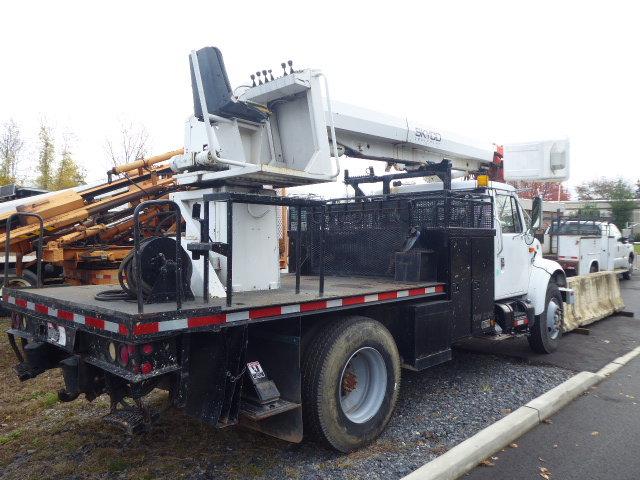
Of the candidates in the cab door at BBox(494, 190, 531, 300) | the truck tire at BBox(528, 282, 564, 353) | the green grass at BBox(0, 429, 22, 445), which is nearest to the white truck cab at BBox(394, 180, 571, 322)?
the cab door at BBox(494, 190, 531, 300)

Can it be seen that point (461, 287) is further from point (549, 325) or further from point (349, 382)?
point (549, 325)

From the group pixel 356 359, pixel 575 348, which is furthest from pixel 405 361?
pixel 575 348

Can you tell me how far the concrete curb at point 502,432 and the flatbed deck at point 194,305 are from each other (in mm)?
1338

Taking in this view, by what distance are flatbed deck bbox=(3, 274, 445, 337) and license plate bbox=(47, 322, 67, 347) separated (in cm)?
9

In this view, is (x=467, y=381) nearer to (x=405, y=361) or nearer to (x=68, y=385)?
(x=405, y=361)

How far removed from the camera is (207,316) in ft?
10.6

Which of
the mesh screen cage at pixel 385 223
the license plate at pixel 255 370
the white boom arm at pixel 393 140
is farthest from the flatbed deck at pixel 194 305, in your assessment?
the white boom arm at pixel 393 140

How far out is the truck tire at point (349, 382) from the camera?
3875mm

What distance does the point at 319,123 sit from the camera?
4551mm

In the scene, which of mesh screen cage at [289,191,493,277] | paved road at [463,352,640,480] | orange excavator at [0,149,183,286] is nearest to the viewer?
paved road at [463,352,640,480]

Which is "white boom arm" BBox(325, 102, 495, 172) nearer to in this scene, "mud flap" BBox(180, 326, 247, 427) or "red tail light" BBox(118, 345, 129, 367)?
"mud flap" BBox(180, 326, 247, 427)

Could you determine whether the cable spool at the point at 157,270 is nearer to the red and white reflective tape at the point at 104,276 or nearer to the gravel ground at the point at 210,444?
the gravel ground at the point at 210,444

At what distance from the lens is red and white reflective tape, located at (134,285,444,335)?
9.90 ft

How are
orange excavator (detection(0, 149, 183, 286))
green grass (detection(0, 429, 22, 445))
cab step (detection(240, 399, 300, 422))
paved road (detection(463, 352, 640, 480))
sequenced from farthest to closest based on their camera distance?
orange excavator (detection(0, 149, 183, 286)) < green grass (detection(0, 429, 22, 445)) < paved road (detection(463, 352, 640, 480)) < cab step (detection(240, 399, 300, 422))
